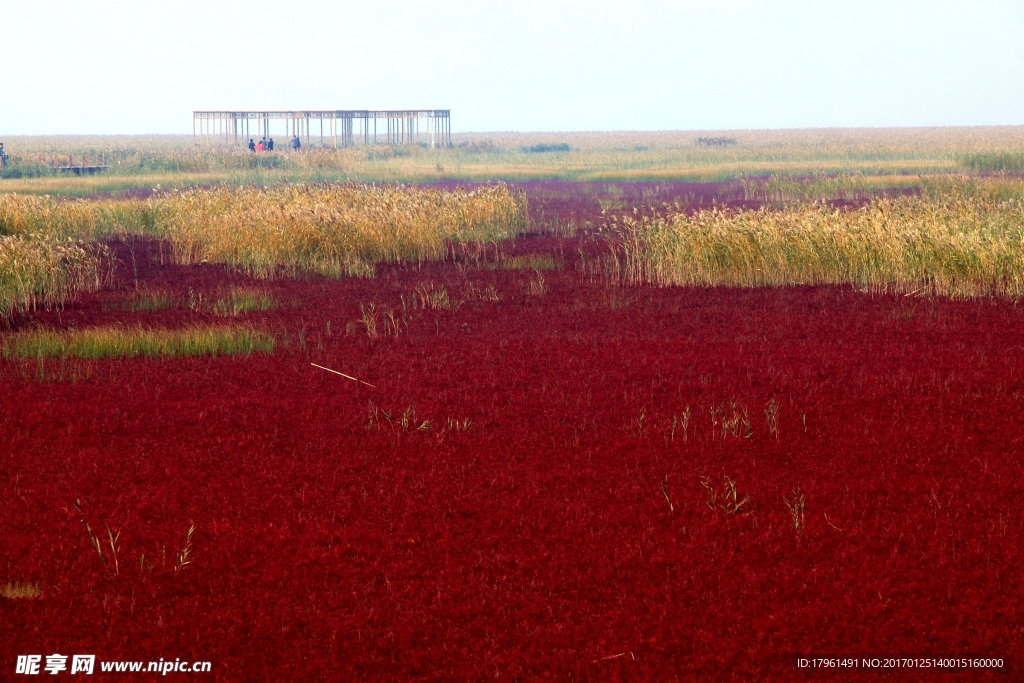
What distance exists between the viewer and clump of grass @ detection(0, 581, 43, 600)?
16.4 ft

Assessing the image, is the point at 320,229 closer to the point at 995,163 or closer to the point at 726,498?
the point at 726,498

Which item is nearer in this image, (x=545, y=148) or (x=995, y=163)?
(x=995, y=163)

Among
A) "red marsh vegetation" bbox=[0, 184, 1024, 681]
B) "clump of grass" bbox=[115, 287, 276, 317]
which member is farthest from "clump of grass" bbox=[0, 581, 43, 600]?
"clump of grass" bbox=[115, 287, 276, 317]

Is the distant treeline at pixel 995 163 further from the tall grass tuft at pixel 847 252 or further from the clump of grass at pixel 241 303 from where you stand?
the clump of grass at pixel 241 303

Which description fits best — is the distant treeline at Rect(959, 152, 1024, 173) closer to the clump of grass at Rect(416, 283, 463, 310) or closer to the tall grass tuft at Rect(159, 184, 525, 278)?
the tall grass tuft at Rect(159, 184, 525, 278)

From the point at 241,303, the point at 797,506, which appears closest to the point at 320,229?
the point at 241,303

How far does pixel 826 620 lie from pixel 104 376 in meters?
6.63

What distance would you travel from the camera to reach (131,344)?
10445 millimetres

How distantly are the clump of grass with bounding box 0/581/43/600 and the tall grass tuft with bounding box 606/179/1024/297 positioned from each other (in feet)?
33.6

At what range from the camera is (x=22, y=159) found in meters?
43.1

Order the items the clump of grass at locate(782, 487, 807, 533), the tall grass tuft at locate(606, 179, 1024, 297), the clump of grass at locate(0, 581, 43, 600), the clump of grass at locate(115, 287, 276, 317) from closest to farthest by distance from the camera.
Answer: the clump of grass at locate(0, 581, 43, 600) → the clump of grass at locate(782, 487, 807, 533) → the clump of grass at locate(115, 287, 276, 317) → the tall grass tuft at locate(606, 179, 1024, 297)

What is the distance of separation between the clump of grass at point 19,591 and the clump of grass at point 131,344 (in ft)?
17.5

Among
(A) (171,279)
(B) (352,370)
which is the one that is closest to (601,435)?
(B) (352,370)

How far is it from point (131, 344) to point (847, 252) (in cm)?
845
